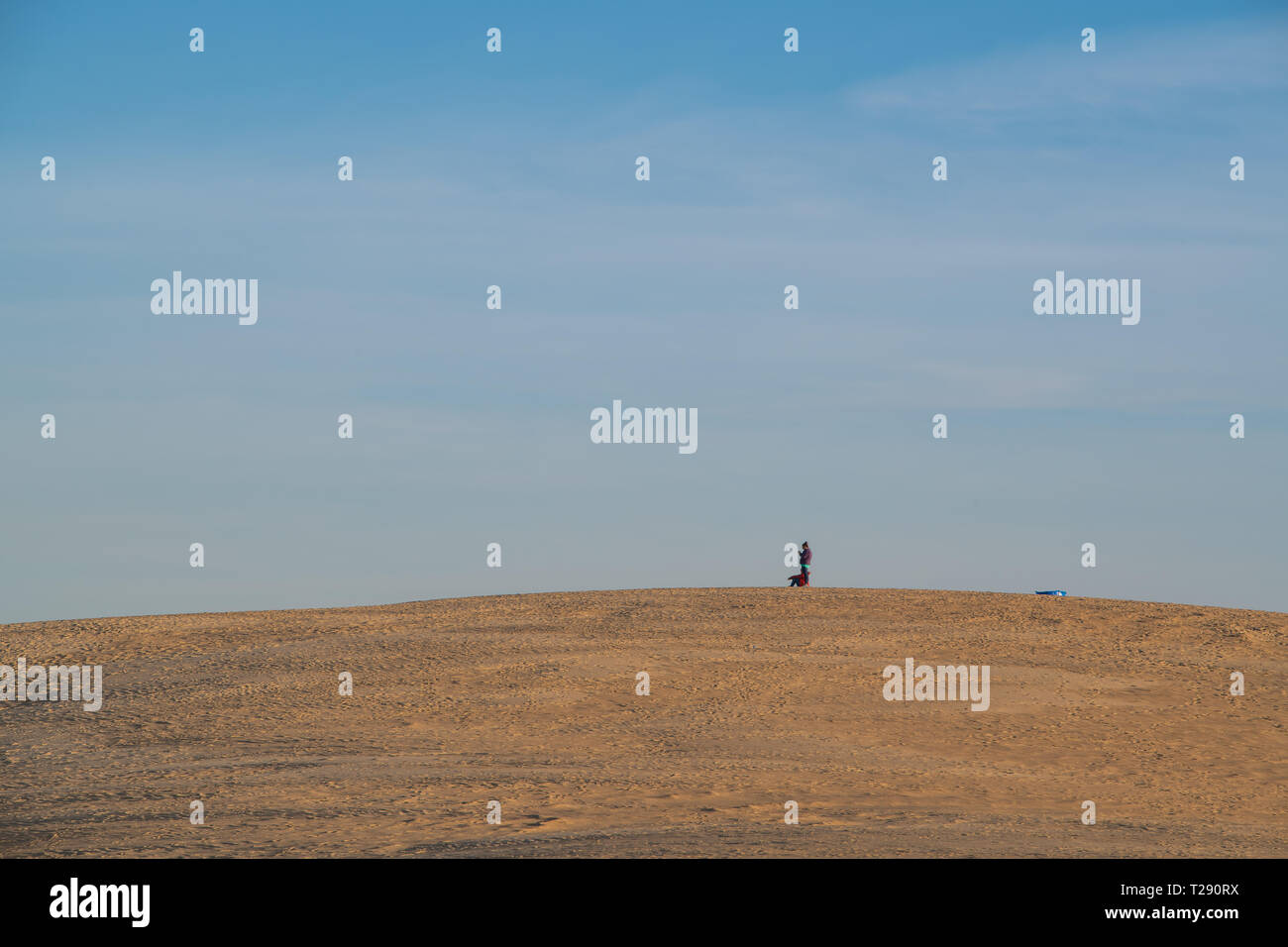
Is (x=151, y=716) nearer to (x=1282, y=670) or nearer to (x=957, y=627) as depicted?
(x=957, y=627)

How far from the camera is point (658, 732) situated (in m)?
24.8

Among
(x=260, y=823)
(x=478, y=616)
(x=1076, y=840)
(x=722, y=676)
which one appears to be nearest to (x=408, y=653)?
(x=478, y=616)

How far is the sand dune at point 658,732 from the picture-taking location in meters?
18.2

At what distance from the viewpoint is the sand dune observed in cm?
1816
